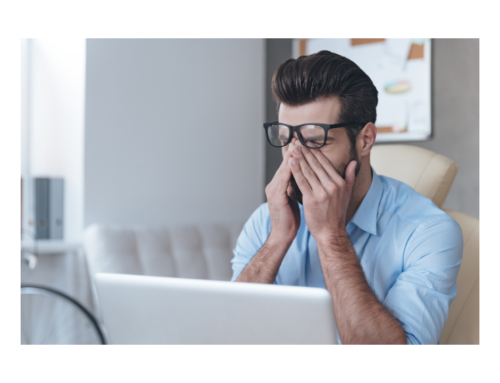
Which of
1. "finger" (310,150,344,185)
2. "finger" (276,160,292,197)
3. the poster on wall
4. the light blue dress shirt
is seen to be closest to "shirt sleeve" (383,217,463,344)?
the light blue dress shirt

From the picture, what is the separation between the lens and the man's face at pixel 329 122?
1.08 metres

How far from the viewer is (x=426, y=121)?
2061 millimetres

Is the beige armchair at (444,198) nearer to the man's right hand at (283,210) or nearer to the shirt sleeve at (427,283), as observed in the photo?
the shirt sleeve at (427,283)

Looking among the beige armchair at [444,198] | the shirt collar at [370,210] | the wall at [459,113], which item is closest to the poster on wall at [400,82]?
the wall at [459,113]

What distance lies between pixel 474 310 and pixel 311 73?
736 mm

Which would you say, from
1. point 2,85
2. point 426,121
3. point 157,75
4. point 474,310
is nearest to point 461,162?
point 426,121

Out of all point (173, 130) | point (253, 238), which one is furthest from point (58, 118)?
point (253, 238)

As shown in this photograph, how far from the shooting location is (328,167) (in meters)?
1.03

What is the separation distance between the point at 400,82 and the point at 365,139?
3.65 ft

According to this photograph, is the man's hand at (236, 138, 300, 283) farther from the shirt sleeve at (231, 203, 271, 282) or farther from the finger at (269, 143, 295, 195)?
the shirt sleeve at (231, 203, 271, 282)

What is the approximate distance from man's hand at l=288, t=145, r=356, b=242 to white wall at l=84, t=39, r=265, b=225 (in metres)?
1.36
